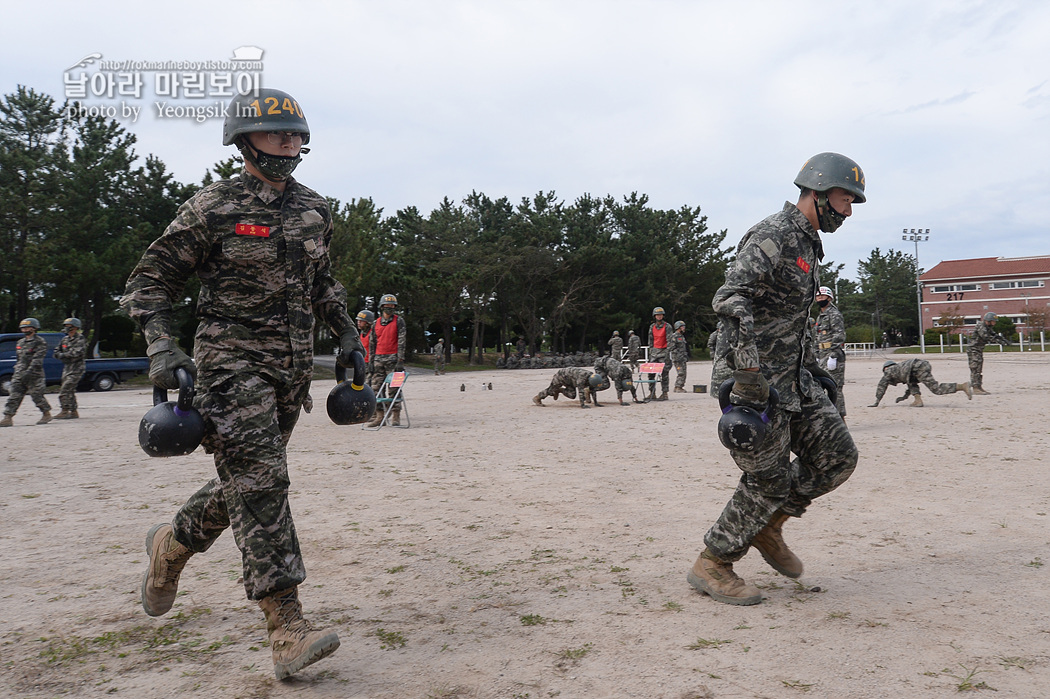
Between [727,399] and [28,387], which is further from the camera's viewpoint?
[28,387]

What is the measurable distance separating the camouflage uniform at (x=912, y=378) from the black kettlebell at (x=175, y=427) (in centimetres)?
1402

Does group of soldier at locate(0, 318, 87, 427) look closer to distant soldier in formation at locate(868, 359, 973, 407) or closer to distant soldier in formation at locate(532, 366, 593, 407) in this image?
distant soldier in formation at locate(532, 366, 593, 407)

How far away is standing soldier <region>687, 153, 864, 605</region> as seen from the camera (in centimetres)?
376

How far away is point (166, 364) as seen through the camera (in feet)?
9.95

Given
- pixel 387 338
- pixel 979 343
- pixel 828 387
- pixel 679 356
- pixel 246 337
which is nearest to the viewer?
pixel 246 337

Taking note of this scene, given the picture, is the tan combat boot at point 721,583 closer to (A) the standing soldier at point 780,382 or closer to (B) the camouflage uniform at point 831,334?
(A) the standing soldier at point 780,382

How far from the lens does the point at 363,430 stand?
12.5 meters

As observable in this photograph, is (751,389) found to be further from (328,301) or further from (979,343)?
(979,343)

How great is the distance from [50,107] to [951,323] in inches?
2605

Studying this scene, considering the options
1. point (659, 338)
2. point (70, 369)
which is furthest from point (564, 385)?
point (70, 369)

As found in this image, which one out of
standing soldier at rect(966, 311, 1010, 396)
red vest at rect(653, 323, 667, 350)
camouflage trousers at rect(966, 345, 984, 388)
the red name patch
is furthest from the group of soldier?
camouflage trousers at rect(966, 345, 984, 388)

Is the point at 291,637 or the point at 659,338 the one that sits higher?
the point at 659,338

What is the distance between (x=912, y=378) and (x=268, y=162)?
46.1 ft

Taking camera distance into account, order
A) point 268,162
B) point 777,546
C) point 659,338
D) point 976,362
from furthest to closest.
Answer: point 659,338
point 976,362
point 777,546
point 268,162
